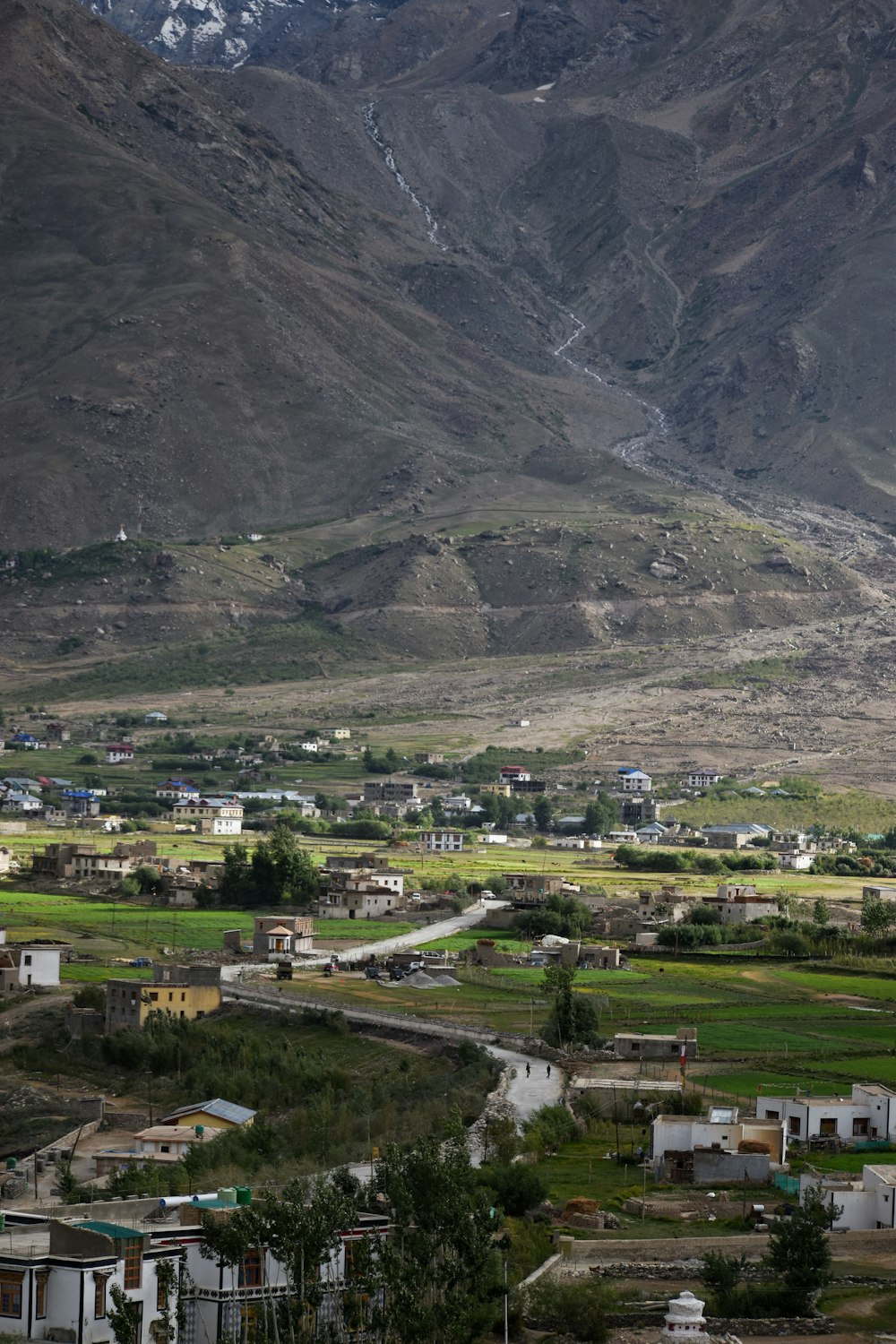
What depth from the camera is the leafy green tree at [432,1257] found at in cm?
3212

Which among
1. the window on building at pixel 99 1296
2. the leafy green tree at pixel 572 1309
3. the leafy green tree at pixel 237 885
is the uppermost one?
the leafy green tree at pixel 237 885

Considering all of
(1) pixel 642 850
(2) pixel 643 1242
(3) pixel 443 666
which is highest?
(3) pixel 443 666

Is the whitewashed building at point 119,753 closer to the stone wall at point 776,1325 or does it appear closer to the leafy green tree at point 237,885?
the leafy green tree at point 237,885

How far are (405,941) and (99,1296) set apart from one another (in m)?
48.1

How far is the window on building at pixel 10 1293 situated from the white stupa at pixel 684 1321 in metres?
7.96

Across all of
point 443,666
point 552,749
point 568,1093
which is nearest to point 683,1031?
point 568,1093

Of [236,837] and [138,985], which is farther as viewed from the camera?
[236,837]

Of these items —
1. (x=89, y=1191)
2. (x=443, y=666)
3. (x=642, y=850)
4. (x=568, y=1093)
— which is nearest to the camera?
(x=89, y=1191)

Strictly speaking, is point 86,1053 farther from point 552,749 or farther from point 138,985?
point 552,749

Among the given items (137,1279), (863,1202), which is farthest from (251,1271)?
(863,1202)

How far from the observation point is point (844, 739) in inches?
6452

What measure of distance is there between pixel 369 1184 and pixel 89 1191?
18.1ft

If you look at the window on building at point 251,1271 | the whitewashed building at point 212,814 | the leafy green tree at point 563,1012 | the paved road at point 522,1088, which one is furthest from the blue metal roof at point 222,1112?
the whitewashed building at point 212,814

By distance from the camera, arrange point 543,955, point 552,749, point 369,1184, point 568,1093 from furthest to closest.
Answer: point 552,749 < point 543,955 < point 568,1093 < point 369,1184
